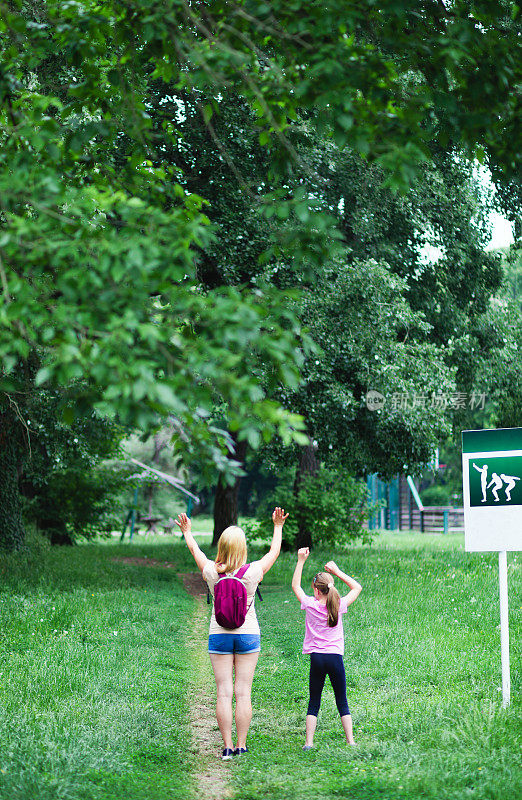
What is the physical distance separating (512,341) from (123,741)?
15.7 metres

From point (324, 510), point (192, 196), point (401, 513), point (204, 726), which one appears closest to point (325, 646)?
point (204, 726)

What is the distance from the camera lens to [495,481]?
7.69m

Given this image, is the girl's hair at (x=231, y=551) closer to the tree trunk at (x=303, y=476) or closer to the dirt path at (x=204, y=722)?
the dirt path at (x=204, y=722)

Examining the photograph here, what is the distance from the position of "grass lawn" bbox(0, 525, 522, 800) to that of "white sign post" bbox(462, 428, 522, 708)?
3.90 feet

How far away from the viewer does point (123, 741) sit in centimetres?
673

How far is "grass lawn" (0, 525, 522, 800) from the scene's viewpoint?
232 inches

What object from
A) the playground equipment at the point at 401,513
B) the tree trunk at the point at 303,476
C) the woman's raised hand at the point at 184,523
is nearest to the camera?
the woman's raised hand at the point at 184,523

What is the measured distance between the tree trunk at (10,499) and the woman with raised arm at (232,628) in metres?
12.7

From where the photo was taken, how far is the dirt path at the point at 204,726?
19.7 feet

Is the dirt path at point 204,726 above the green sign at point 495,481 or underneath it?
underneath

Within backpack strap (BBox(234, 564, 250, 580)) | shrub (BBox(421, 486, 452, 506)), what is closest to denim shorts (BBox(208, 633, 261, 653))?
backpack strap (BBox(234, 564, 250, 580))

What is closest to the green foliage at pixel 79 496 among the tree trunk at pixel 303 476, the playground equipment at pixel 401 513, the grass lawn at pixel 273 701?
the tree trunk at pixel 303 476

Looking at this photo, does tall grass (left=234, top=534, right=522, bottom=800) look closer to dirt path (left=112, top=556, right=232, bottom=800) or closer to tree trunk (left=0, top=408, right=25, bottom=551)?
dirt path (left=112, top=556, right=232, bottom=800)

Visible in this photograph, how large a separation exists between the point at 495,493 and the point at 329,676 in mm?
2251
